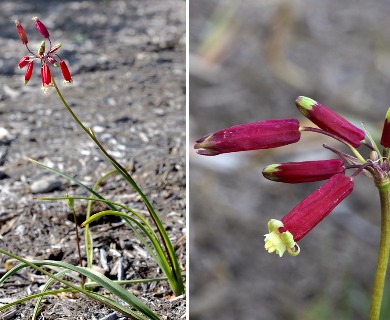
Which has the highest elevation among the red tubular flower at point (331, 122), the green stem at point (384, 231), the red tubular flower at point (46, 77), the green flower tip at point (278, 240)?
the red tubular flower at point (46, 77)

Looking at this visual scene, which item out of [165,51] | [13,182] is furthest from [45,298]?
[165,51]

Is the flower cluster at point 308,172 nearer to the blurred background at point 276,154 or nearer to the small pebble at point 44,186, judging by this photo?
the blurred background at point 276,154

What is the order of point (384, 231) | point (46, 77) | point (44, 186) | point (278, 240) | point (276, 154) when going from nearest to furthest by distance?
point (384, 231)
point (278, 240)
point (46, 77)
point (44, 186)
point (276, 154)

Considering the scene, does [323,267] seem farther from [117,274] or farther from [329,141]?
[117,274]

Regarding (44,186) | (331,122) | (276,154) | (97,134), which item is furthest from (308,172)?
(97,134)

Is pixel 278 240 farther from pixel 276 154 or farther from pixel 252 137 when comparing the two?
pixel 276 154

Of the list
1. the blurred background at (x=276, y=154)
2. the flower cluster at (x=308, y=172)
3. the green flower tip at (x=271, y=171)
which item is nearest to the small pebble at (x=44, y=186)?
the blurred background at (x=276, y=154)
